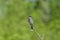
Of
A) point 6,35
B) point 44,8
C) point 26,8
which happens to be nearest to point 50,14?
point 44,8

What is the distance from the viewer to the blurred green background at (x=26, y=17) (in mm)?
2617

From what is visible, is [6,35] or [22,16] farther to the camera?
[22,16]

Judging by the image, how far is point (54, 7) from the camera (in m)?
2.95

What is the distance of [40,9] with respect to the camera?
2.99 metres

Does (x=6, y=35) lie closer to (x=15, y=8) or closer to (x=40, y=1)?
(x=15, y=8)

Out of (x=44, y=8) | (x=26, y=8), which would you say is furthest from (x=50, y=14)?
(x=26, y=8)

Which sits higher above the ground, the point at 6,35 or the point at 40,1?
the point at 40,1

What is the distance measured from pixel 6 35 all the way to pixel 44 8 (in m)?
0.66

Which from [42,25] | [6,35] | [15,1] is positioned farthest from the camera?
[15,1]

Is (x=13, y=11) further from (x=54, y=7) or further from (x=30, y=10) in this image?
(x=54, y=7)

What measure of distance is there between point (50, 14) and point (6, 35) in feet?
2.17

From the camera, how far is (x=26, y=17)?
112 inches

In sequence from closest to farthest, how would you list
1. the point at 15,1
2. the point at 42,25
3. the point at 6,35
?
the point at 6,35, the point at 42,25, the point at 15,1

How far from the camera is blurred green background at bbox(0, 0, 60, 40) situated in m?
2.62
